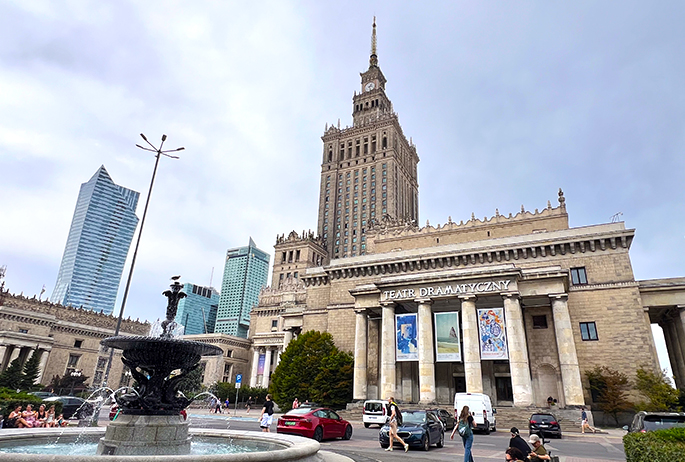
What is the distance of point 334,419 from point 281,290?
2640 inches

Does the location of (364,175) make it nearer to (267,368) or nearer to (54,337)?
(267,368)

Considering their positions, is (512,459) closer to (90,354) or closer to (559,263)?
(559,263)

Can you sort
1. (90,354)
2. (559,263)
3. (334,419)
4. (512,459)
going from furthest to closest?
(90,354) → (559,263) → (334,419) → (512,459)

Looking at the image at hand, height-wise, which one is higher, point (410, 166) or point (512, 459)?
point (410, 166)

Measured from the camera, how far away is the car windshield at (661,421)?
13.7 m

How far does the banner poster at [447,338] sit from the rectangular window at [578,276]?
13520mm

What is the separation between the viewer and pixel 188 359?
483 inches

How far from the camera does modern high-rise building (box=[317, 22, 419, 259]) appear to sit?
338ft

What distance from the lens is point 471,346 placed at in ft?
112

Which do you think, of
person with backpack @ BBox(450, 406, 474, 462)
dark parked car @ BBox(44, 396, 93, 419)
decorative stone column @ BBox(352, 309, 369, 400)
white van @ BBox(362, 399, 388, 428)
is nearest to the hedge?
person with backpack @ BBox(450, 406, 474, 462)

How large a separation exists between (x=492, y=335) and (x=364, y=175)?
7821cm

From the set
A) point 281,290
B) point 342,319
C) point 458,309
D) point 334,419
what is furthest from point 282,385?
point 281,290

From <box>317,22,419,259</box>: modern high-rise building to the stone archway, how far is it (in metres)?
62.6

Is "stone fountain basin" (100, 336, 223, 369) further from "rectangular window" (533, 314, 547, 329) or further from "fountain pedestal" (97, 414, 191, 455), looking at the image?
"rectangular window" (533, 314, 547, 329)
